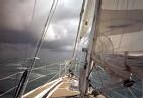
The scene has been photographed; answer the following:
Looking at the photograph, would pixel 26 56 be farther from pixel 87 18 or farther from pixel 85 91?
pixel 87 18

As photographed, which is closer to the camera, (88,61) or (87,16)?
(88,61)

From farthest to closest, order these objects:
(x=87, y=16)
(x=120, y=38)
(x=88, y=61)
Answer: (x=87, y=16)
(x=88, y=61)
(x=120, y=38)

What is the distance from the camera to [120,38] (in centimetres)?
505

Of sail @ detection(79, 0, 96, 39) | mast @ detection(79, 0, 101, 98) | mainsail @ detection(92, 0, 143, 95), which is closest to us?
mainsail @ detection(92, 0, 143, 95)

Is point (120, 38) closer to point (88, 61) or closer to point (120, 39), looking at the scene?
point (120, 39)

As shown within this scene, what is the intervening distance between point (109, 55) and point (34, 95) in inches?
135

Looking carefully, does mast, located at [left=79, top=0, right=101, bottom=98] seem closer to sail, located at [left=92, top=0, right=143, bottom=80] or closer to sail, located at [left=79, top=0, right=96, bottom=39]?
sail, located at [left=92, top=0, right=143, bottom=80]

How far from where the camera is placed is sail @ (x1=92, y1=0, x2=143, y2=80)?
4436 mm

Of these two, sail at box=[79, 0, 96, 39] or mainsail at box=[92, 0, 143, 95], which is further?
sail at box=[79, 0, 96, 39]

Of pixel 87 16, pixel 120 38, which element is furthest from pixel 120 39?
pixel 87 16

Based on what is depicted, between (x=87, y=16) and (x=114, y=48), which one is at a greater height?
(x=87, y=16)

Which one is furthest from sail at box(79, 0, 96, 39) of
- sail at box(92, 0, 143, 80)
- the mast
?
sail at box(92, 0, 143, 80)

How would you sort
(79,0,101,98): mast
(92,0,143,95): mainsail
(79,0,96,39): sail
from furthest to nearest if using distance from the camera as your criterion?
1. (79,0,96,39): sail
2. (79,0,101,98): mast
3. (92,0,143,95): mainsail

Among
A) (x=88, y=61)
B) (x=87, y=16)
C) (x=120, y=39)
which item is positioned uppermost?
(x=87, y=16)
